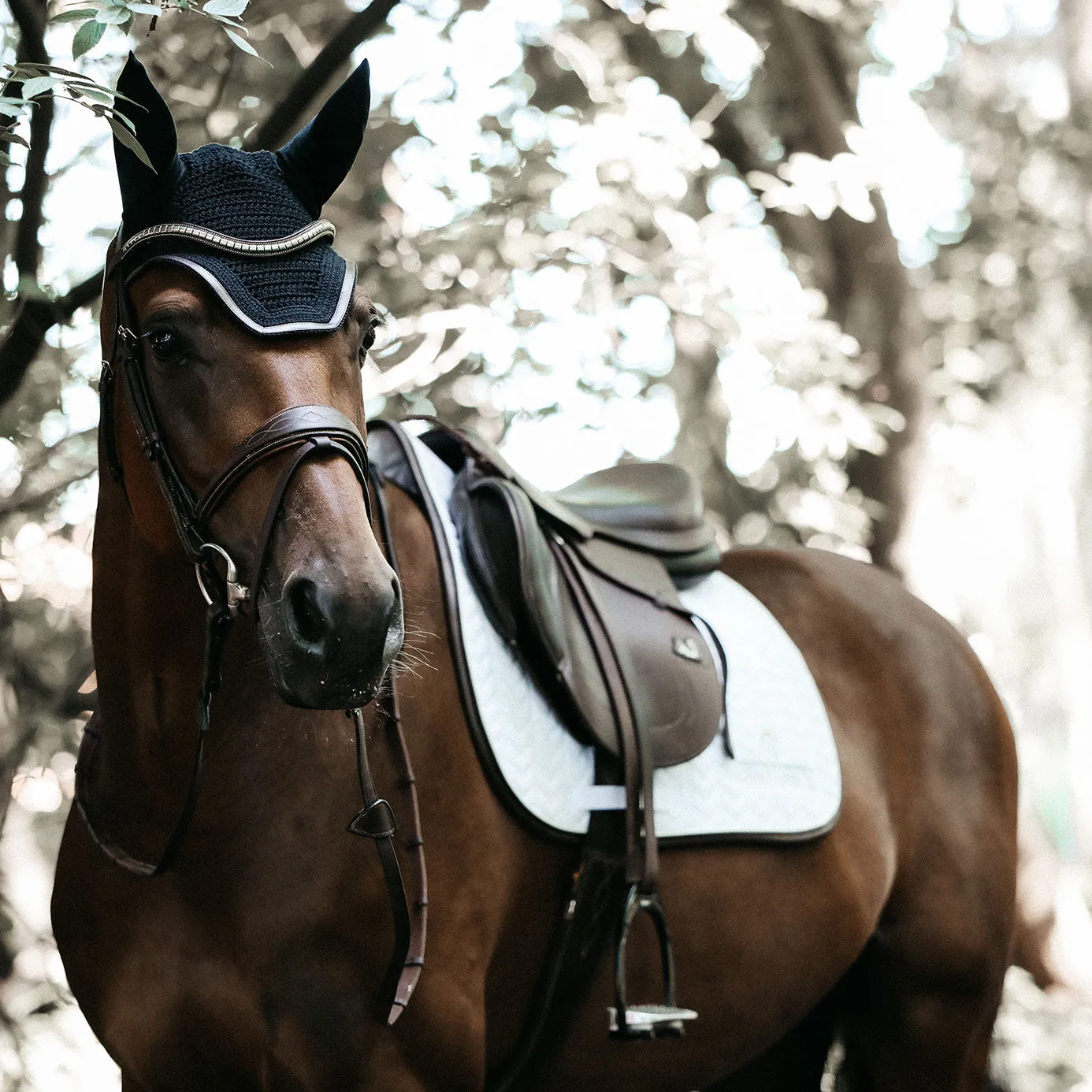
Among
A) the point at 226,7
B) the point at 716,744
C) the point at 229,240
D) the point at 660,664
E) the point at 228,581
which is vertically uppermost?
the point at 226,7

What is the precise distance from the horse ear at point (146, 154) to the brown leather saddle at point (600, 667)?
0.79m

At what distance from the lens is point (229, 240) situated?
5.21 ft

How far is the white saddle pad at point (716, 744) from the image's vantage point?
2.06 meters

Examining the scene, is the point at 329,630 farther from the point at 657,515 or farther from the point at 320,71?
the point at 320,71

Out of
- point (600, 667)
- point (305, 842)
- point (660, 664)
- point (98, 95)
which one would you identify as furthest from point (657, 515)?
point (98, 95)

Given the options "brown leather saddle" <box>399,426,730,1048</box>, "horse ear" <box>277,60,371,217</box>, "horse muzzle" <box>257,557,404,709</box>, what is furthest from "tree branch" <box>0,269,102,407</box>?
"horse muzzle" <box>257,557,404,709</box>

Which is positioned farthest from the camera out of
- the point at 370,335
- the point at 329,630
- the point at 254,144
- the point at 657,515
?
the point at 254,144

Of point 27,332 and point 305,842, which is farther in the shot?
point 27,332

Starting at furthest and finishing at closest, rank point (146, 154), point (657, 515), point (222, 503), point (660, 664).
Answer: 1. point (657, 515)
2. point (660, 664)
3. point (146, 154)
4. point (222, 503)

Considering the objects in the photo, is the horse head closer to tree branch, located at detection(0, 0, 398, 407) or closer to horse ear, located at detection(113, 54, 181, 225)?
horse ear, located at detection(113, 54, 181, 225)

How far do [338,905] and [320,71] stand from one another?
Answer: 2.02 m

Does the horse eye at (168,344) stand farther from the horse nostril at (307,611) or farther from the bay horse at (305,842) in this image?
the horse nostril at (307,611)

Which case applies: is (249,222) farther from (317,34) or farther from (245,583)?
(317,34)

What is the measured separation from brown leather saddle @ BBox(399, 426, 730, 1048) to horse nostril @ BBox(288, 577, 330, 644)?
69cm
